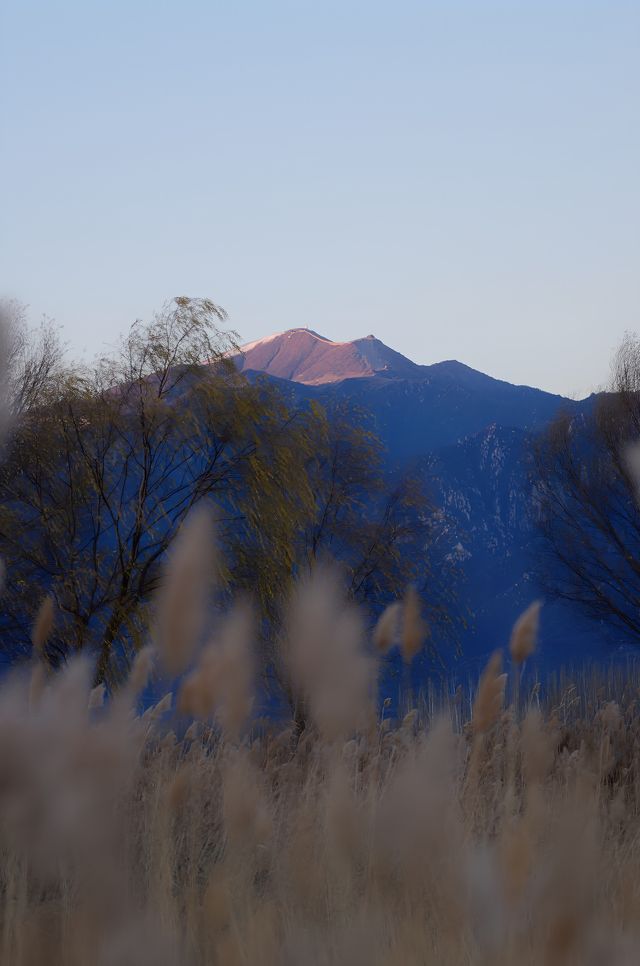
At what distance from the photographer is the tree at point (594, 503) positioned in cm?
2164

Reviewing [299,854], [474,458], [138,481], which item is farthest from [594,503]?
[474,458]

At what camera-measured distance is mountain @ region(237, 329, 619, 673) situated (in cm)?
4364

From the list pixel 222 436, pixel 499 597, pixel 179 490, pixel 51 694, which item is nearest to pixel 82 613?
pixel 179 490

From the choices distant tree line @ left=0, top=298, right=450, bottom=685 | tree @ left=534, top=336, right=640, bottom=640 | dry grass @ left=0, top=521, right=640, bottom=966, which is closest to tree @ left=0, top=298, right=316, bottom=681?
distant tree line @ left=0, top=298, right=450, bottom=685

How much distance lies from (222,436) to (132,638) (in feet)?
10.7

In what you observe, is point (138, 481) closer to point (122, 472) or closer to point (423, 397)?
point (122, 472)

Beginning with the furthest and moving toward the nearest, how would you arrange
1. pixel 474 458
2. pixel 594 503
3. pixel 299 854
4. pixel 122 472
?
1. pixel 474 458
2. pixel 594 503
3. pixel 122 472
4. pixel 299 854

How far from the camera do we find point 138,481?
1534cm

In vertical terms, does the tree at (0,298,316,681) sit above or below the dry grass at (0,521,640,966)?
above

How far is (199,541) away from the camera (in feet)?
8.38

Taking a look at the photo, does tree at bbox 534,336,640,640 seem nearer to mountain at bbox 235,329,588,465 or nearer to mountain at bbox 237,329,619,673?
mountain at bbox 237,329,619,673

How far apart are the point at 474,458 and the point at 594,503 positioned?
126 feet

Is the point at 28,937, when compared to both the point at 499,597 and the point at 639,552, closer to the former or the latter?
the point at 639,552

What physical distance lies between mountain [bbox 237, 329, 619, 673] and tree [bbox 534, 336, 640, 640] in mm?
709
